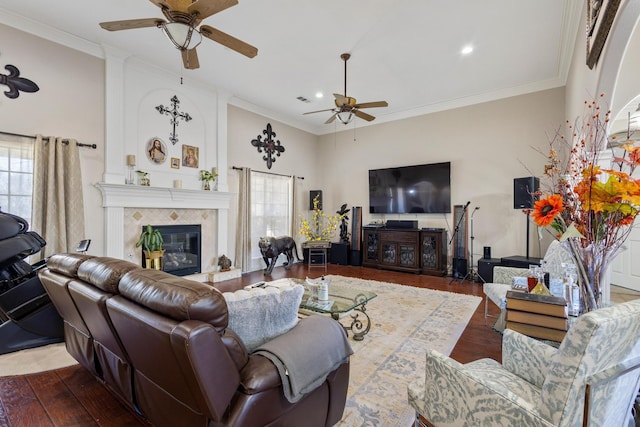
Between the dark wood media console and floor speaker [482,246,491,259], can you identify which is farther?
the dark wood media console

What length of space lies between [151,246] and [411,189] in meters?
4.93

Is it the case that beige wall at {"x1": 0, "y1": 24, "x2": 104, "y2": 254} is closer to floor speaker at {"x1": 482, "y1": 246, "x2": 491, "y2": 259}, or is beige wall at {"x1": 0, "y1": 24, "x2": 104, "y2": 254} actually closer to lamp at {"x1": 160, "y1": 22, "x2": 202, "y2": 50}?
lamp at {"x1": 160, "y1": 22, "x2": 202, "y2": 50}

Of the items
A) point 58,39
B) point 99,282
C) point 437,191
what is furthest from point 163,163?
point 437,191

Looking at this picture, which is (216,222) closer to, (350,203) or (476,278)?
(350,203)

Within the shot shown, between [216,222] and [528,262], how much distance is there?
17.1ft

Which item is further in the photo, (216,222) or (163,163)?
(216,222)

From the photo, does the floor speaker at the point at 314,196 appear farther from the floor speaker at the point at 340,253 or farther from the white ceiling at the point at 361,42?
the white ceiling at the point at 361,42

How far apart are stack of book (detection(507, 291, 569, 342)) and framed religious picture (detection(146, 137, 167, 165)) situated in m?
4.99

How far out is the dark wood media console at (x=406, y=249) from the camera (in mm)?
5746

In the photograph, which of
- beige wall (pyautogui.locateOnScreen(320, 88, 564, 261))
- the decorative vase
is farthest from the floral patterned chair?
beige wall (pyautogui.locateOnScreen(320, 88, 564, 261))

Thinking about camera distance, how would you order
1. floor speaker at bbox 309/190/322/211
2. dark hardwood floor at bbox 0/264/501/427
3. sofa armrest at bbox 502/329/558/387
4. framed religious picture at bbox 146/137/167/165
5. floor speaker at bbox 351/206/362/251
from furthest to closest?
floor speaker at bbox 309/190/322/211, floor speaker at bbox 351/206/362/251, framed religious picture at bbox 146/137/167/165, dark hardwood floor at bbox 0/264/501/427, sofa armrest at bbox 502/329/558/387

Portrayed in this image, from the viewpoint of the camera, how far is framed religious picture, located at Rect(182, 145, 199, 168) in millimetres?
5117

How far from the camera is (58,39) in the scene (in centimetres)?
378

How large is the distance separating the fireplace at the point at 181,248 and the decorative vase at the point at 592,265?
16.6 feet
